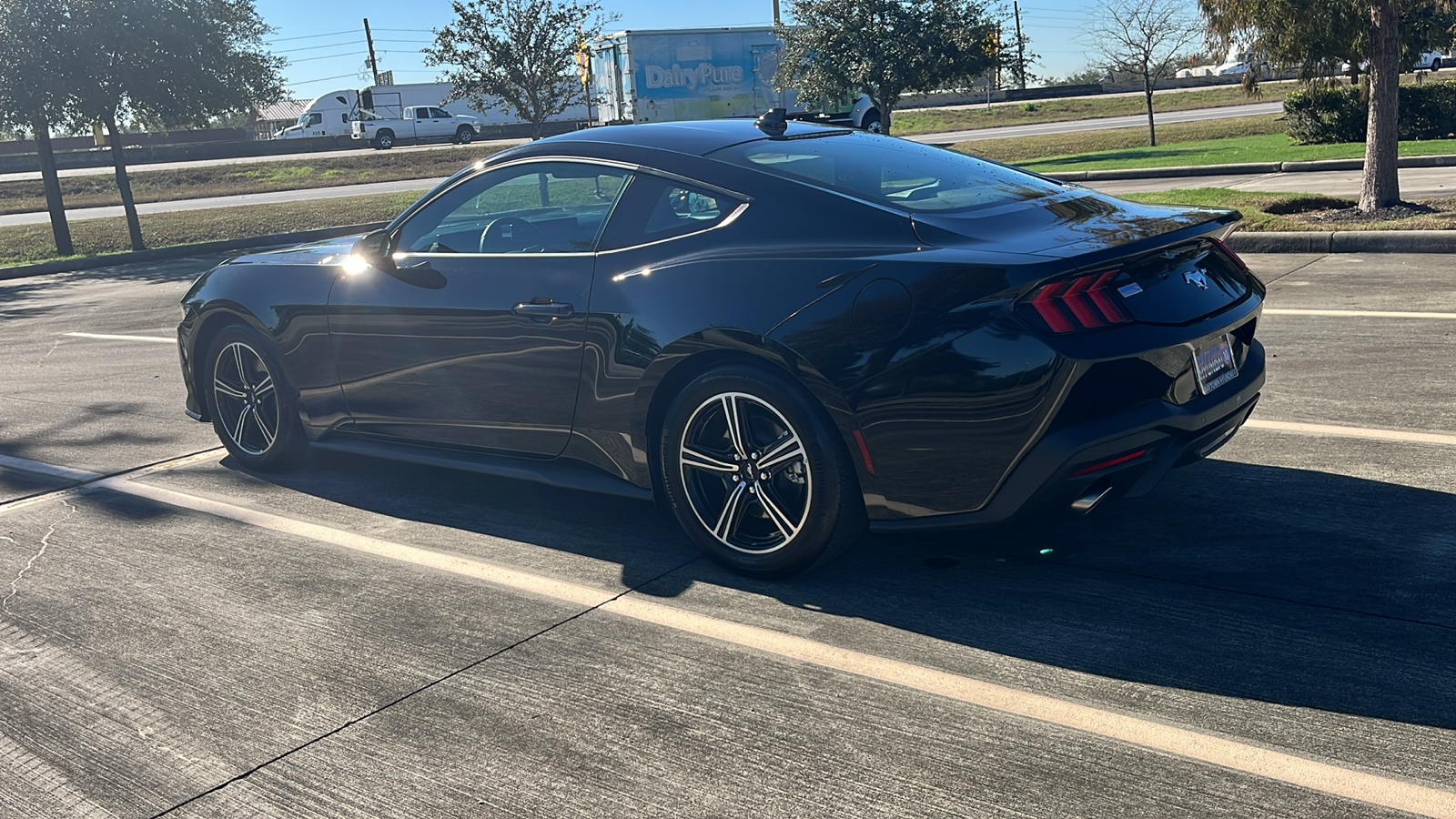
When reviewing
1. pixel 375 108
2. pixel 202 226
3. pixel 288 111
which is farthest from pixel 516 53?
pixel 288 111

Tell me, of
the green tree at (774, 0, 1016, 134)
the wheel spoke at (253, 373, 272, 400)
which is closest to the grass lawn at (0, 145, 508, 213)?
the green tree at (774, 0, 1016, 134)

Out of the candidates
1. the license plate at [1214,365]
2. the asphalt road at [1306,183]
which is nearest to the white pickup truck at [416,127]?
the asphalt road at [1306,183]

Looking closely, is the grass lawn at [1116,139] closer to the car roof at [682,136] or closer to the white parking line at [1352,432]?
the white parking line at [1352,432]

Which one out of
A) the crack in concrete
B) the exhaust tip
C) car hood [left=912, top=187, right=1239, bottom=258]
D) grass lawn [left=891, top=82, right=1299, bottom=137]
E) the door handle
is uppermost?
grass lawn [left=891, top=82, right=1299, bottom=137]

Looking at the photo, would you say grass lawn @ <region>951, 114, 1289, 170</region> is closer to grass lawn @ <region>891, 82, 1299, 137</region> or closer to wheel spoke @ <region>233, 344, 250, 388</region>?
grass lawn @ <region>891, 82, 1299, 137</region>

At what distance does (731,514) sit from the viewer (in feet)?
14.0

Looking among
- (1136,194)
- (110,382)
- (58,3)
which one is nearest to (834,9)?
(1136,194)

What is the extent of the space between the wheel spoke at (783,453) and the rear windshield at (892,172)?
846 mm

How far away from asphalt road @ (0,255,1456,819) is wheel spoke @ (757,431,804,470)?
1.45 feet

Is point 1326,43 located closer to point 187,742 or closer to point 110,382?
point 110,382

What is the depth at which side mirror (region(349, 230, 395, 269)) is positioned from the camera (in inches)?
207

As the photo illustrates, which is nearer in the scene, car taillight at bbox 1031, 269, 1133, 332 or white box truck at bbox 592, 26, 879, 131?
car taillight at bbox 1031, 269, 1133, 332

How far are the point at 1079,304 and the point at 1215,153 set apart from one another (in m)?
20.3

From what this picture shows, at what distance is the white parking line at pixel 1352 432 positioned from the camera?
5293 millimetres
